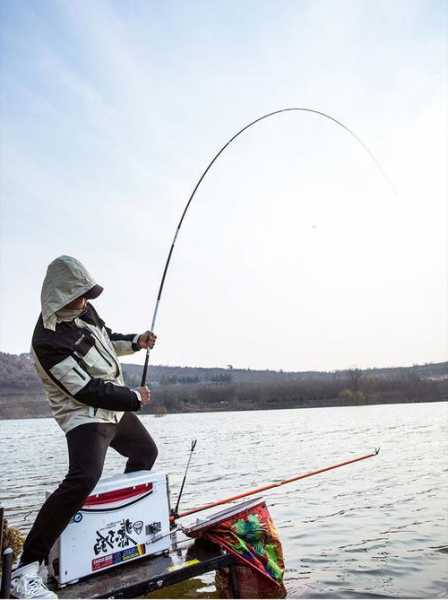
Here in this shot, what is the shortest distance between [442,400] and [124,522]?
141 m

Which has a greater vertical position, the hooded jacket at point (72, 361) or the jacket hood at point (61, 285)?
the jacket hood at point (61, 285)

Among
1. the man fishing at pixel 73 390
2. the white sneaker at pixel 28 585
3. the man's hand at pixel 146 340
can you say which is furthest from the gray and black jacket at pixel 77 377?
the white sneaker at pixel 28 585

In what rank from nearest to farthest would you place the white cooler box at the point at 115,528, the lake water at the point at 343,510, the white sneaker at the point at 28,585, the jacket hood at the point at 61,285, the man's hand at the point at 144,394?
1. the white sneaker at the point at 28,585
2. the white cooler box at the point at 115,528
3. the jacket hood at the point at 61,285
4. the man's hand at the point at 144,394
5. the lake water at the point at 343,510

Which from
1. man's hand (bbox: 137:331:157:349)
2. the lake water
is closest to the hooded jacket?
man's hand (bbox: 137:331:157:349)

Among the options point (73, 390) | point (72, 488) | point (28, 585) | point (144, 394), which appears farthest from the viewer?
point (144, 394)

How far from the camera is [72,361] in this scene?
12.8 feet

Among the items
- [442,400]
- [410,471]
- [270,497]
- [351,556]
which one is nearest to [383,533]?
[351,556]

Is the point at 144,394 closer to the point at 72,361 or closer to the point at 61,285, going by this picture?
the point at 72,361

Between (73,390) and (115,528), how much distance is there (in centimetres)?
112

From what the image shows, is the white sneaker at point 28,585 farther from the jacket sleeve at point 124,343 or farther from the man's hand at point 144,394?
the jacket sleeve at point 124,343

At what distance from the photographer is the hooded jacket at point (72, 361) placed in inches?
152

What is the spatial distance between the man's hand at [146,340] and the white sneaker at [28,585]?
201 centimetres

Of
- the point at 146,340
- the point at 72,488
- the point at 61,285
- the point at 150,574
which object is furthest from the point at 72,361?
the point at 150,574

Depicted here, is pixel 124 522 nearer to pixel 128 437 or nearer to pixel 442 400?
pixel 128 437
